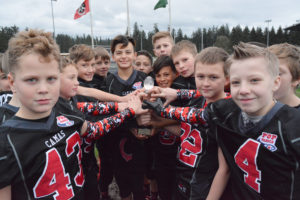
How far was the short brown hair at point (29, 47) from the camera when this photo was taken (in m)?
1.45

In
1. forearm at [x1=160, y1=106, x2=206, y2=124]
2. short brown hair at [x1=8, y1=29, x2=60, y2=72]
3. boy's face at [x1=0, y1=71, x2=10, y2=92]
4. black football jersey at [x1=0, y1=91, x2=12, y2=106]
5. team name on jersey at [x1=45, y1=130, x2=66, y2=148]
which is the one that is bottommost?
team name on jersey at [x1=45, y1=130, x2=66, y2=148]

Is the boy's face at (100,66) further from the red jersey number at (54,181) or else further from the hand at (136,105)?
the red jersey number at (54,181)

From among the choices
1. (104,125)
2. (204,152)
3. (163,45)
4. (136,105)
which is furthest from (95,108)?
(163,45)

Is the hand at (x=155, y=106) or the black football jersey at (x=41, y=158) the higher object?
the hand at (x=155, y=106)

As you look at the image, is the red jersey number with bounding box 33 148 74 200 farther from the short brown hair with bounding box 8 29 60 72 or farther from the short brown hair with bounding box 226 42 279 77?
the short brown hair with bounding box 226 42 279 77

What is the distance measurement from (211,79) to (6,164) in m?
1.85

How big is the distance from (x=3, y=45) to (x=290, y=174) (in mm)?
62092

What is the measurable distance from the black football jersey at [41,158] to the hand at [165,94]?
Answer: 3.18ft

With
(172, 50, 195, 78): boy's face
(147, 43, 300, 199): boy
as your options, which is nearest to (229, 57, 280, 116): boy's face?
(147, 43, 300, 199): boy

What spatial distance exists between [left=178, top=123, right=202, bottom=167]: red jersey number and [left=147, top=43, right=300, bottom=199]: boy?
37cm

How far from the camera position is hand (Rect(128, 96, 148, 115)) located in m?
2.39

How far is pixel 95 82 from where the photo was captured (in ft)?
11.6

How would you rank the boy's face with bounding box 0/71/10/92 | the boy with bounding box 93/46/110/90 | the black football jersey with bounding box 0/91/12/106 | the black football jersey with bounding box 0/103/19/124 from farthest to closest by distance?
the boy with bounding box 93/46/110/90 < the boy's face with bounding box 0/71/10/92 < the black football jersey with bounding box 0/91/12/106 < the black football jersey with bounding box 0/103/19/124

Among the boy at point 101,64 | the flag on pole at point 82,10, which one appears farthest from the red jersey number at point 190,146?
the flag on pole at point 82,10
